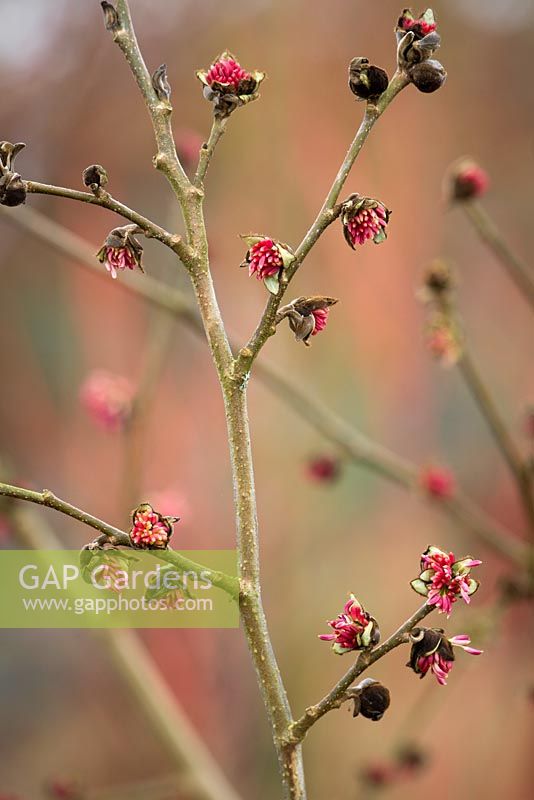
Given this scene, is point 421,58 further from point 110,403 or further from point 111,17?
point 110,403

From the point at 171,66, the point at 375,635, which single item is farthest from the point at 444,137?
the point at 375,635

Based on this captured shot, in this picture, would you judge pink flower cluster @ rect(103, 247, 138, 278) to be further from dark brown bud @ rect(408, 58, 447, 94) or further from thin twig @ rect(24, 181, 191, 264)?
dark brown bud @ rect(408, 58, 447, 94)

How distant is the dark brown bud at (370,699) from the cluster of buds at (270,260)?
19 cm

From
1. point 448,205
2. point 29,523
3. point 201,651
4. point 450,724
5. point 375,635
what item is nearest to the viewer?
point 375,635

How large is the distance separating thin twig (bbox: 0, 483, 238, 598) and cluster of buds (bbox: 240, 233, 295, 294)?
0.43 feet

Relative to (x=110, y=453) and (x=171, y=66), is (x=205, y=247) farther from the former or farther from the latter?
(x=171, y=66)

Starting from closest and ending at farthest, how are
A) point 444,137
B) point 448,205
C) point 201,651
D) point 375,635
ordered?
point 375,635 < point 448,205 < point 201,651 < point 444,137

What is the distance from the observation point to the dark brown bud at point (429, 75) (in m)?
0.41

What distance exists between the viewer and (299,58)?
5.92 feet

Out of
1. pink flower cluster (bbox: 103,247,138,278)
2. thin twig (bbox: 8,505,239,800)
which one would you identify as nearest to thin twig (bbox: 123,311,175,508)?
thin twig (bbox: 8,505,239,800)

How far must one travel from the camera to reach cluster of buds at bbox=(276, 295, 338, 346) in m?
0.41

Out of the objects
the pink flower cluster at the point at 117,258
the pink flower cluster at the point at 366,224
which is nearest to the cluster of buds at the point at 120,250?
the pink flower cluster at the point at 117,258

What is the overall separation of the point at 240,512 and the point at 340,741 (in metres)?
1.28

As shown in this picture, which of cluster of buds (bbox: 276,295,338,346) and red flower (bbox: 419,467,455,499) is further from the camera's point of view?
red flower (bbox: 419,467,455,499)
